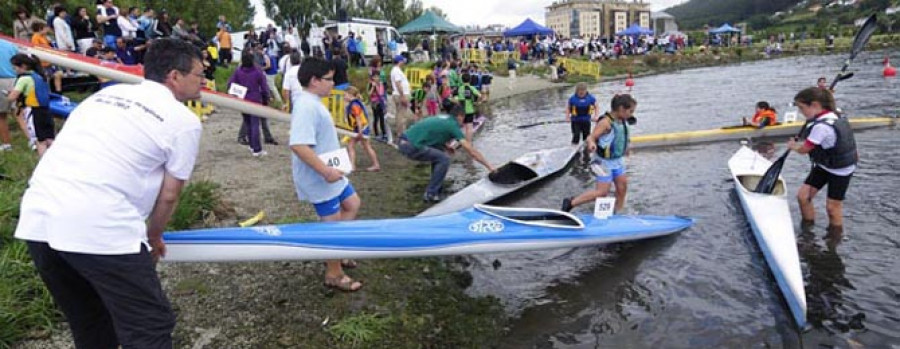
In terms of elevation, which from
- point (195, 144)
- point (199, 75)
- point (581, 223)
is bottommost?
point (581, 223)

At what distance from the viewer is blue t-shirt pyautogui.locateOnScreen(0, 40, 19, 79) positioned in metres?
8.73

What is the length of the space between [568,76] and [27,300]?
30961 millimetres

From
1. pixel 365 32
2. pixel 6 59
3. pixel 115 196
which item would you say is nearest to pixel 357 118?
pixel 6 59

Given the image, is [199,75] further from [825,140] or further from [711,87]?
[711,87]

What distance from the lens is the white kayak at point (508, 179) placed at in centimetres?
770

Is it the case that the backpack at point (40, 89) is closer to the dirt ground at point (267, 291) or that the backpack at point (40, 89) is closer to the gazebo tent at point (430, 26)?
the dirt ground at point (267, 291)

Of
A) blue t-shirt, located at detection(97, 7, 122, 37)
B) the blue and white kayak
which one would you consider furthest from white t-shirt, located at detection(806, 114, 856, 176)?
blue t-shirt, located at detection(97, 7, 122, 37)

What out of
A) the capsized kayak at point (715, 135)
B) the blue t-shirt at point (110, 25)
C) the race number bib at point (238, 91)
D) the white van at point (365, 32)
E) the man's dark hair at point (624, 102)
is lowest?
the capsized kayak at point (715, 135)

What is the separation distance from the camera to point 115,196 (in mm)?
2408

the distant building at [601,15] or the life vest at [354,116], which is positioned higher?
the distant building at [601,15]

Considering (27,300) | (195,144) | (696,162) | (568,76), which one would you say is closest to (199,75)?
(195,144)

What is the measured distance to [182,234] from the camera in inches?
156

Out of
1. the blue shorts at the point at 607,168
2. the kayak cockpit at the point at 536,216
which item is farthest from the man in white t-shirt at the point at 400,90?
the kayak cockpit at the point at 536,216

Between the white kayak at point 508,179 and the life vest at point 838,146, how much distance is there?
159 inches
